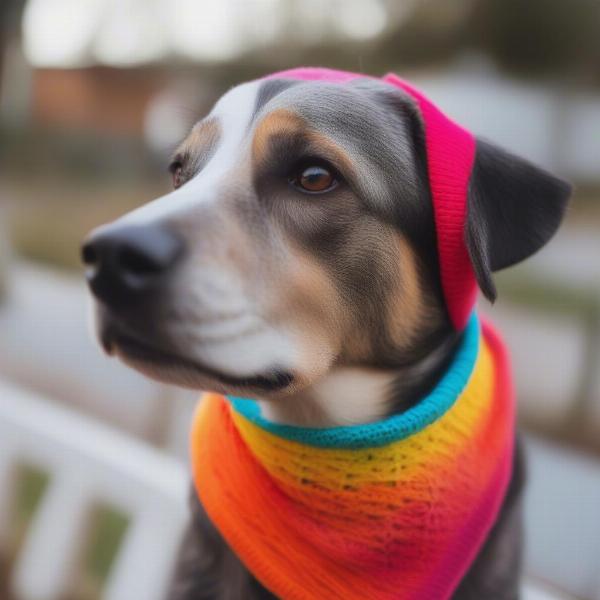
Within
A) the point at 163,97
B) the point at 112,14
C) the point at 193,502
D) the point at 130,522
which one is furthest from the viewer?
the point at 112,14

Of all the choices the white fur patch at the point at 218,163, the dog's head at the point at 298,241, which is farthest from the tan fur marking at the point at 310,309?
the white fur patch at the point at 218,163

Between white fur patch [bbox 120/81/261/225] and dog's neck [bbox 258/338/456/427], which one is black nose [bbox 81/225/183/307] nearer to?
white fur patch [bbox 120/81/261/225]

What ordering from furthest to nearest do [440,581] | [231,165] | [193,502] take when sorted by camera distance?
1. [193,502]
2. [440,581]
3. [231,165]

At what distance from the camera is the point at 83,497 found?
5.08 feet

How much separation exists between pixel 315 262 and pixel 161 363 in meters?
0.21

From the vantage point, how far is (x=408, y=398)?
2.89ft

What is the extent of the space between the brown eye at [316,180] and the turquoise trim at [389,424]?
0.31 metres

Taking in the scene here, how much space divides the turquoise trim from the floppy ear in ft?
0.52

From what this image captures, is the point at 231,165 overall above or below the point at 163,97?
above

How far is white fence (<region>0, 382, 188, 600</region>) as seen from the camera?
56.1 inches

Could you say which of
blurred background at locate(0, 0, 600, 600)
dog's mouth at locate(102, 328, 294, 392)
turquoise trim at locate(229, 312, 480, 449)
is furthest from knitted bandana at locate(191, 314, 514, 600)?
blurred background at locate(0, 0, 600, 600)

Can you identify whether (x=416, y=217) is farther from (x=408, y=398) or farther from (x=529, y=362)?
(x=529, y=362)

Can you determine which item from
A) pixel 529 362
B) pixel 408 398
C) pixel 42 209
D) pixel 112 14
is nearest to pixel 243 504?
pixel 408 398

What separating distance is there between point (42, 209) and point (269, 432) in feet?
7.82
